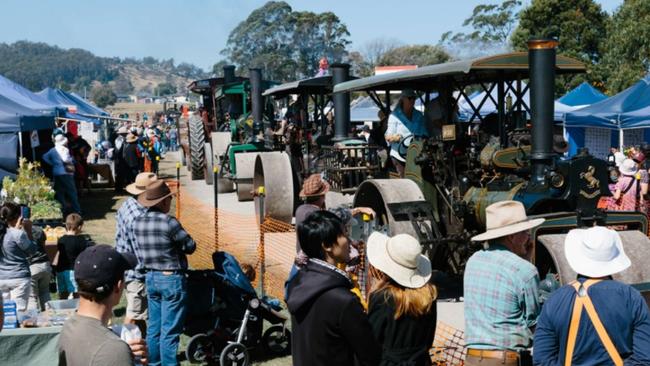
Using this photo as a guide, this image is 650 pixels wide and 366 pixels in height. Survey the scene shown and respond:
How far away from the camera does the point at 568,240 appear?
3.42 metres

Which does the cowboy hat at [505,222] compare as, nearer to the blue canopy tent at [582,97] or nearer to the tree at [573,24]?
the blue canopy tent at [582,97]

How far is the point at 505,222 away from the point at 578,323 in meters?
0.81

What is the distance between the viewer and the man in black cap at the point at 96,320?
2.81 m

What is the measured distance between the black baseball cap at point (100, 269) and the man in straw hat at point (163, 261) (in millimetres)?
2306

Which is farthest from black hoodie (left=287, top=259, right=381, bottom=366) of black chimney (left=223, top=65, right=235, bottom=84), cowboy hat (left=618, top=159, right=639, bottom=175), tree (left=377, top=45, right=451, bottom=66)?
tree (left=377, top=45, right=451, bottom=66)

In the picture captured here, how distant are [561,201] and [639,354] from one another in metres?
2.90

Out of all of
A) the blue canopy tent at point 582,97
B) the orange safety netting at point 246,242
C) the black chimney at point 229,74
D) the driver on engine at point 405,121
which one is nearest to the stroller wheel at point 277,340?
the orange safety netting at point 246,242

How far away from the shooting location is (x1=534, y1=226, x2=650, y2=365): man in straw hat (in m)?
3.19

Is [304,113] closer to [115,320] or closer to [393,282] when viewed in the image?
[115,320]

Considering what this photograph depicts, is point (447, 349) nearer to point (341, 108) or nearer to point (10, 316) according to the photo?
point (10, 316)

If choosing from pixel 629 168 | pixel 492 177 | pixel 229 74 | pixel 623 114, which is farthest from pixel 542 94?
pixel 229 74

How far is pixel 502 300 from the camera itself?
3699 millimetres

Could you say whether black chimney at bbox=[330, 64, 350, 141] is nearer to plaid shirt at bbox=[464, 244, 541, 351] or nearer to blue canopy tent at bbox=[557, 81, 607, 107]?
plaid shirt at bbox=[464, 244, 541, 351]

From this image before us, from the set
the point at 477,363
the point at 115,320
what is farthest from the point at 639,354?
the point at 115,320
